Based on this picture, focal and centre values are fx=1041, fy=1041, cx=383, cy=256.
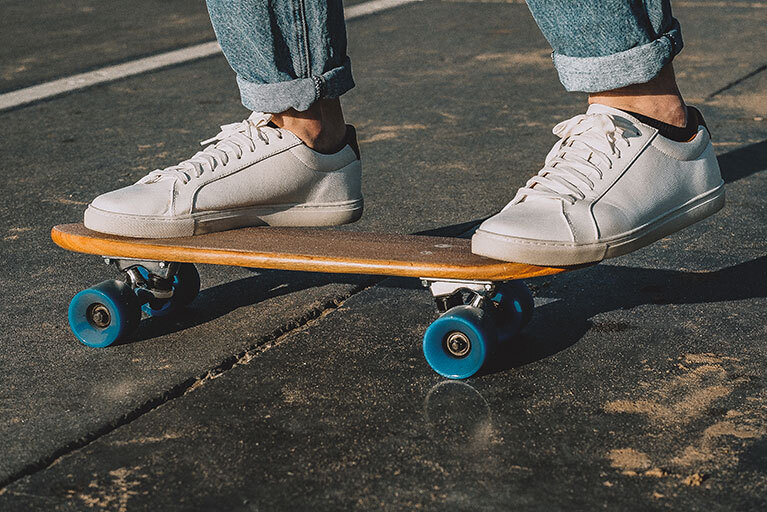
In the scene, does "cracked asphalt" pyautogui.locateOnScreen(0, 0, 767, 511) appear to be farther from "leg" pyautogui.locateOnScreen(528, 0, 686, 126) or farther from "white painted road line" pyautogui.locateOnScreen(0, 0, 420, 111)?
"white painted road line" pyautogui.locateOnScreen(0, 0, 420, 111)

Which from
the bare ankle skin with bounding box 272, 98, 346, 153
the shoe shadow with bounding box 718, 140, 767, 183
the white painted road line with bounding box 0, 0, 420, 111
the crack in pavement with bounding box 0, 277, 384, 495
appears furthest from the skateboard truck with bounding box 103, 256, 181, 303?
the white painted road line with bounding box 0, 0, 420, 111

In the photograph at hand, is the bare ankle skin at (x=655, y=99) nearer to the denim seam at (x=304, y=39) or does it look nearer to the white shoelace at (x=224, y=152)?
the denim seam at (x=304, y=39)

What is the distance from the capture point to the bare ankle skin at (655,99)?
1.93m

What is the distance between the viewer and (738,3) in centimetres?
668

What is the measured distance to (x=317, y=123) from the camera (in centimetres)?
213

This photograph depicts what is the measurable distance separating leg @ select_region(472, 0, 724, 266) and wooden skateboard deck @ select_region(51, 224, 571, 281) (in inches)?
1.9

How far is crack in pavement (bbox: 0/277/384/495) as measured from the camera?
1610mm

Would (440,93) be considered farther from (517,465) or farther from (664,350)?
(517,465)

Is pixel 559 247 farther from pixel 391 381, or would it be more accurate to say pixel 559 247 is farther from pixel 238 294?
pixel 238 294

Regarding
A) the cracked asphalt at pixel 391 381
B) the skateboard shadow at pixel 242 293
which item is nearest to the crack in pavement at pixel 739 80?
the cracked asphalt at pixel 391 381

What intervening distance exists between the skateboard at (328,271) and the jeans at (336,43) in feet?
0.98

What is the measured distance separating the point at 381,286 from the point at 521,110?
6.52ft

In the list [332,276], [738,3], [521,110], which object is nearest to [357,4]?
[738,3]

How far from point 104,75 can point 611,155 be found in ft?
11.9
